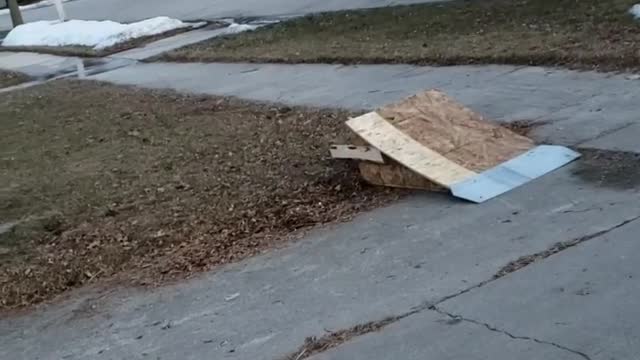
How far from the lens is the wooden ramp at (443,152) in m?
6.01

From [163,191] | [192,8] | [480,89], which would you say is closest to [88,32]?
[192,8]

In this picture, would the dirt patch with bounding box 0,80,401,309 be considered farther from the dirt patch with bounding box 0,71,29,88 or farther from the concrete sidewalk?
the dirt patch with bounding box 0,71,29,88

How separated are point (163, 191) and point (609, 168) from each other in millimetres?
3324

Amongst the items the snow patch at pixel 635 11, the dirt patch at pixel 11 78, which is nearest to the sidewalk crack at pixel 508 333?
the snow patch at pixel 635 11

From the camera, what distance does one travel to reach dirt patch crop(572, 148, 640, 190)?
18.4 ft

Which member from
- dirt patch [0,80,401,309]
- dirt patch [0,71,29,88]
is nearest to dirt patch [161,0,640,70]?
dirt patch [0,80,401,309]

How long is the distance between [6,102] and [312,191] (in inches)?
349

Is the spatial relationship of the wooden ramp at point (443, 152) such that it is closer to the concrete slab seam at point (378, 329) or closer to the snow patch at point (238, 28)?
the concrete slab seam at point (378, 329)

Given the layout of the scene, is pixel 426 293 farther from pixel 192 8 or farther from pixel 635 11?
pixel 192 8

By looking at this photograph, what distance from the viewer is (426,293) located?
15.0 ft

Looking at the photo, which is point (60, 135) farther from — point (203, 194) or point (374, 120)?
point (374, 120)

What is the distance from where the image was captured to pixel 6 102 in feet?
46.1

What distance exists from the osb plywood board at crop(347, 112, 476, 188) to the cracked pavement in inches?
7.4

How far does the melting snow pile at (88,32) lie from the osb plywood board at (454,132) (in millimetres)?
13611
